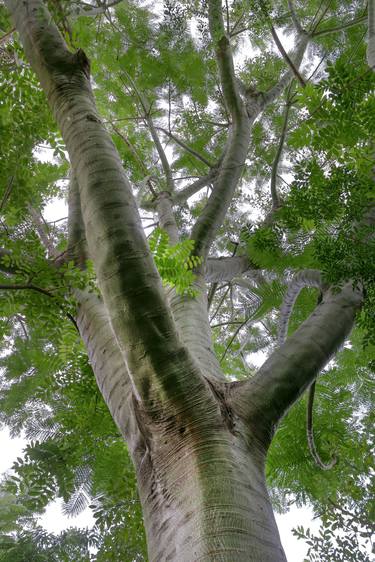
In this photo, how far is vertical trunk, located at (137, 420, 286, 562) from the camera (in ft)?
3.34

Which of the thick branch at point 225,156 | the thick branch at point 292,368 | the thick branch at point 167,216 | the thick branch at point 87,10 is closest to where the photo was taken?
the thick branch at point 292,368

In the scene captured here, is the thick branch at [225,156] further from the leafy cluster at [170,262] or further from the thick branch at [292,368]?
the thick branch at [292,368]

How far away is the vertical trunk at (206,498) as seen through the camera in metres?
1.02

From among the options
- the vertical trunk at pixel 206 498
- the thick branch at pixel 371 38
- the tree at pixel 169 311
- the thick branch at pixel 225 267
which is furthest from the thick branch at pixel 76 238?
the thick branch at pixel 371 38

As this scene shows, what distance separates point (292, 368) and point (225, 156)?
2646 mm

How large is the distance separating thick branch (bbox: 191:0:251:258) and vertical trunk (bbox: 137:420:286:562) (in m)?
1.75

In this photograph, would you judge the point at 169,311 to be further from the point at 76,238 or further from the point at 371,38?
the point at 371,38

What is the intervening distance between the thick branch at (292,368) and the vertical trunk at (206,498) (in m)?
0.12

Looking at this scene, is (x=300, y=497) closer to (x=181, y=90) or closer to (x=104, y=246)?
(x=104, y=246)

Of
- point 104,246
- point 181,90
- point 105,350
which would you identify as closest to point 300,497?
point 105,350

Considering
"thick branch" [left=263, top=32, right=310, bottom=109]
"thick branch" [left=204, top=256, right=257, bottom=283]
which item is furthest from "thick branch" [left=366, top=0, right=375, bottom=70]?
"thick branch" [left=204, top=256, right=257, bottom=283]

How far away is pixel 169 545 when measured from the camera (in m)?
1.09

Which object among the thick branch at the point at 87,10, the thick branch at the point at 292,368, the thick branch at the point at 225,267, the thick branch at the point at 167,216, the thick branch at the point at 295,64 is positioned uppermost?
the thick branch at the point at 295,64

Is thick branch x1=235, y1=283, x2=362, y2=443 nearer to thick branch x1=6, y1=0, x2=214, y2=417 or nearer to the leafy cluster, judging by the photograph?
thick branch x1=6, y1=0, x2=214, y2=417
